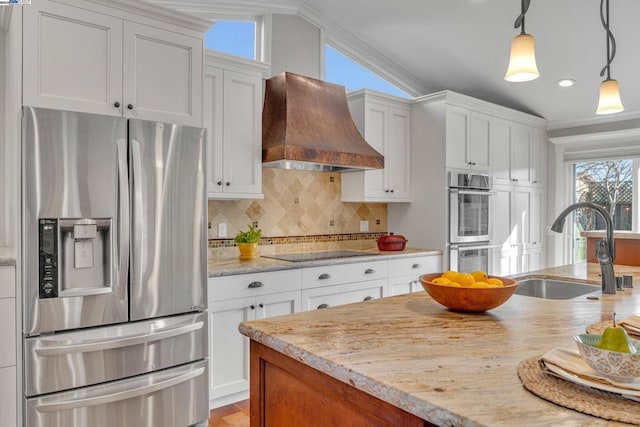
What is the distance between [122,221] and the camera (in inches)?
85.7

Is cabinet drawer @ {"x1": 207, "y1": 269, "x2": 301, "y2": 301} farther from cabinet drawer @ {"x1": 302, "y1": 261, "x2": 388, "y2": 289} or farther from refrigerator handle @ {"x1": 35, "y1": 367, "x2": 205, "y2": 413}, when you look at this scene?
refrigerator handle @ {"x1": 35, "y1": 367, "x2": 205, "y2": 413}

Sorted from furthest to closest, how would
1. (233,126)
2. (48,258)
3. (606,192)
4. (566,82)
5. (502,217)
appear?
(606,192) → (502,217) → (566,82) → (233,126) → (48,258)

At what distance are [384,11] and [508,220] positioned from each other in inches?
97.6

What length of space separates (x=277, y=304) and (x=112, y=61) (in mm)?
1726

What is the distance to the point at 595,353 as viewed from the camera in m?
0.86

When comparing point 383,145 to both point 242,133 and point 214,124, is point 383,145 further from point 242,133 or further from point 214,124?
point 214,124

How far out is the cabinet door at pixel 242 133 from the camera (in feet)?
10.2

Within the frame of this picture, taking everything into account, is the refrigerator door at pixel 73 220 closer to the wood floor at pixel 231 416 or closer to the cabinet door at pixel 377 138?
the wood floor at pixel 231 416

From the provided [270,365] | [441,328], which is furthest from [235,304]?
[441,328]

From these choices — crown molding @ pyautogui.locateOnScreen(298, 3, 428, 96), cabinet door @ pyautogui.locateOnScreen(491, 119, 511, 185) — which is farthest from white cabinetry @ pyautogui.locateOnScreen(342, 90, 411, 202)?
cabinet door @ pyautogui.locateOnScreen(491, 119, 511, 185)

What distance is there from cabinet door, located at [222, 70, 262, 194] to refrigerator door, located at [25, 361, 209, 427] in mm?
1273

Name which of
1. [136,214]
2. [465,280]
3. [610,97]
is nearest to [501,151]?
[610,97]

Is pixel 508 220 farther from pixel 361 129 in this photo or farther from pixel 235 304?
pixel 235 304

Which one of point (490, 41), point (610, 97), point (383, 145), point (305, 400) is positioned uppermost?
point (490, 41)
